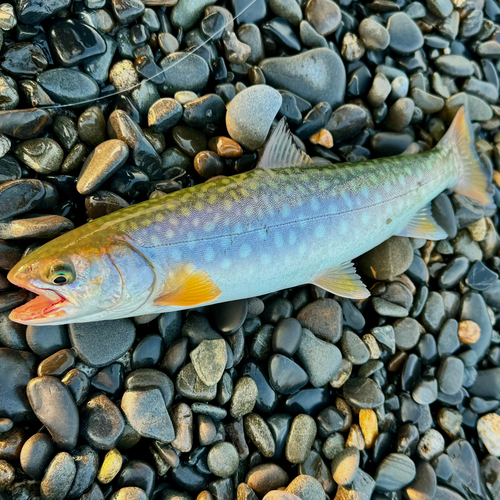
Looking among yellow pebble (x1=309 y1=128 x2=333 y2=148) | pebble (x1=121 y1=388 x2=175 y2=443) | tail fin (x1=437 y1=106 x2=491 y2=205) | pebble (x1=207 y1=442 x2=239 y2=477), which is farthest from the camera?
tail fin (x1=437 y1=106 x2=491 y2=205)

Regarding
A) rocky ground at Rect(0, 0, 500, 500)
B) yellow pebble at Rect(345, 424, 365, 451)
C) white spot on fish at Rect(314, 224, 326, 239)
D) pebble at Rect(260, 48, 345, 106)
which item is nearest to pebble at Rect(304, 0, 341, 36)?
rocky ground at Rect(0, 0, 500, 500)

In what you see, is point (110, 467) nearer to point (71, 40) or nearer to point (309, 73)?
point (71, 40)

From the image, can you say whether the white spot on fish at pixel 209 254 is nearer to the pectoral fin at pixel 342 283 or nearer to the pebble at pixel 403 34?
the pectoral fin at pixel 342 283

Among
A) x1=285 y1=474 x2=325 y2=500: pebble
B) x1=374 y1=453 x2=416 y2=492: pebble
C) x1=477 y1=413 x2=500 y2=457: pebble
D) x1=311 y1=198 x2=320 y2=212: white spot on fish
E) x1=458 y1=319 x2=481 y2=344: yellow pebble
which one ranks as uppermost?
x1=311 y1=198 x2=320 y2=212: white spot on fish

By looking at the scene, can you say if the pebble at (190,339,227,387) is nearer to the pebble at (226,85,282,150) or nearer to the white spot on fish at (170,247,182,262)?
the white spot on fish at (170,247,182,262)

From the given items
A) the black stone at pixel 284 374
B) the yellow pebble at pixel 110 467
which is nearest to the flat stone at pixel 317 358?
the black stone at pixel 284 374

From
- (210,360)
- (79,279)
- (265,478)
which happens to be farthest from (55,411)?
(265,478)

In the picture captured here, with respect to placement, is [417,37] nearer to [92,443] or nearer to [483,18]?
[483,18]
